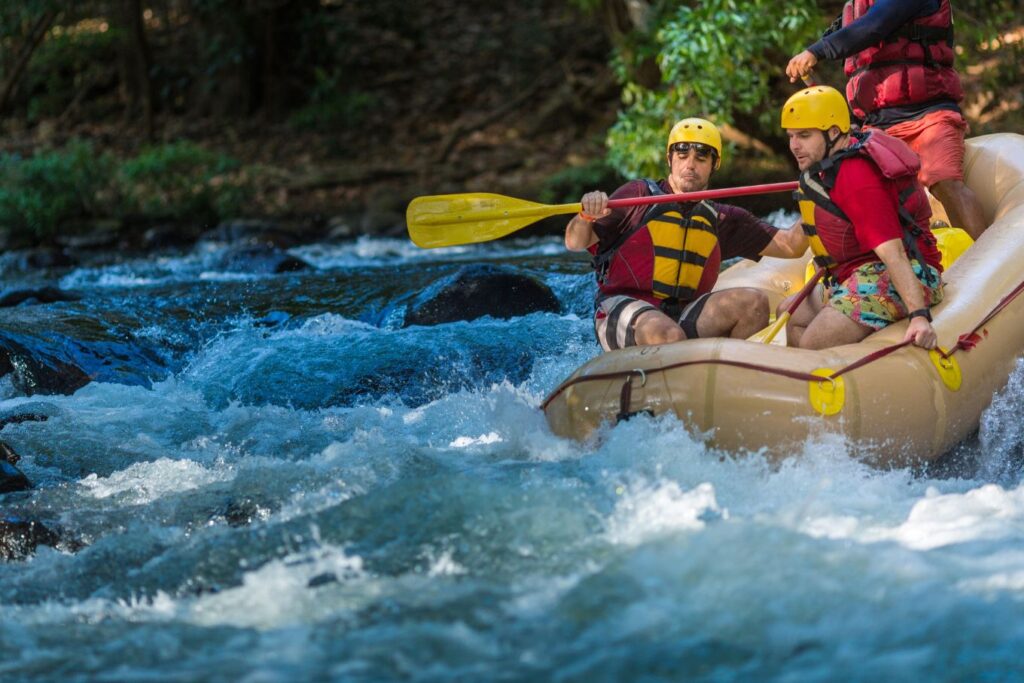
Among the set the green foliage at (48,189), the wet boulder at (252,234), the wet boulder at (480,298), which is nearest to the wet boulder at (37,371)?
the wet boulder at (480,298)

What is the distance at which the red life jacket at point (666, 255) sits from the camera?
176 inches

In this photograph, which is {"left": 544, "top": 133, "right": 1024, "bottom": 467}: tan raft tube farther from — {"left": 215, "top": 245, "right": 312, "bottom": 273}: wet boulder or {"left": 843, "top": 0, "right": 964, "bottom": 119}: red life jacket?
{"left": 215, "top": 245, "right": 312, "bottom": 273}: wet boulder

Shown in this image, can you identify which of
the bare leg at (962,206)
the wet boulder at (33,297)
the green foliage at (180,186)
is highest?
the green foliage at (180,186)

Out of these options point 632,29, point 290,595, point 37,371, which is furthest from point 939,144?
point 632,29

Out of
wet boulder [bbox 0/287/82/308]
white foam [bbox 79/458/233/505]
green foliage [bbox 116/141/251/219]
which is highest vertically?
green foliage [bbox 116/141/251/219]

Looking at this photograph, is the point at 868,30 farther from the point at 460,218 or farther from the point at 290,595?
the point at 290,595

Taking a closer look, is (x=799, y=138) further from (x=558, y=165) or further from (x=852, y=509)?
(x=558, y=165)

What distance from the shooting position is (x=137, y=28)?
46.4ft

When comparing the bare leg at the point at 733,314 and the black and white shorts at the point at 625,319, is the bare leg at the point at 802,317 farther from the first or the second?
the black and white shorts at the point at 625,319

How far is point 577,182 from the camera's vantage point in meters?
11.2

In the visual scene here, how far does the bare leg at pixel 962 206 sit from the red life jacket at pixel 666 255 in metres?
1.23

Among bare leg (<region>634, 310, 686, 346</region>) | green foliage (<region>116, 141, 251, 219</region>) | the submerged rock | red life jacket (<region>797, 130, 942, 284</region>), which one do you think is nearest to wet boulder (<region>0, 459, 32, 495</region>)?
the submerged rock

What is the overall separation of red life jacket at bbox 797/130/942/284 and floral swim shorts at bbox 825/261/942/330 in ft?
0.18

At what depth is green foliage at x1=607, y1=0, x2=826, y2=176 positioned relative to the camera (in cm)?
859
